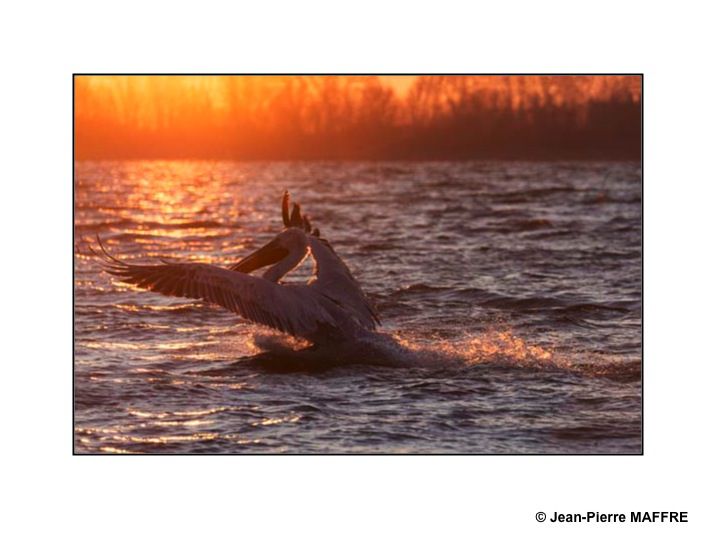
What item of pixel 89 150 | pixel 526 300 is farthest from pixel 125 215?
pixel 526 300

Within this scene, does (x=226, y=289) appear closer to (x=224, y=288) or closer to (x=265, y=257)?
(x=224, y=288)

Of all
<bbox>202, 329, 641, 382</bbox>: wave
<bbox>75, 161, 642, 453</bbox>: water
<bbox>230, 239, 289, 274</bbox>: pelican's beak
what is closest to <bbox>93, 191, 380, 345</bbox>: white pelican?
<bbox>230, 239, 289, 274</bbox>: pelican's beak

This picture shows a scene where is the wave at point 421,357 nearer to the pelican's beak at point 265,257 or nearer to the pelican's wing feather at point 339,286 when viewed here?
the pelican's wing feather at point 339,286

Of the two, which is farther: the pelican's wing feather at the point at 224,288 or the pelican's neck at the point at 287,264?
the pelican's neck at the point at 287,264

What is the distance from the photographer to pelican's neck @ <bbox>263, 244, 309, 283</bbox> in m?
13.7

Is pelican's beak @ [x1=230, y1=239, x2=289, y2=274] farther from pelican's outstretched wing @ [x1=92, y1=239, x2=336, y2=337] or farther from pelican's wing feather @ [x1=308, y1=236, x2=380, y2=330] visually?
pelican's outstretched wing @ [x1=92, y1=239, x2=336, y2=337]

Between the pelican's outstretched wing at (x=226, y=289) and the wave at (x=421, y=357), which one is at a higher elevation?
the pelican's outstretched wing at (x=226, y=289)

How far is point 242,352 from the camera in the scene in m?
14.1

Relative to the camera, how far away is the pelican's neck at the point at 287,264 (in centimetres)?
1372

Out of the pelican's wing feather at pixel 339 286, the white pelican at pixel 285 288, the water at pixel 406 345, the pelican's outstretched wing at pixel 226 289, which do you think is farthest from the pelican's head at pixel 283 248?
the pelican's outstretched wing at pixel 226 289

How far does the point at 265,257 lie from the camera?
14289mm

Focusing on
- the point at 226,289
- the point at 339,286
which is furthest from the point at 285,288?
the point at 339,286

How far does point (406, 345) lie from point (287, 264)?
1.50 metres

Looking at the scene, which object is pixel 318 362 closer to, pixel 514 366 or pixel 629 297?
pixel 514 366
